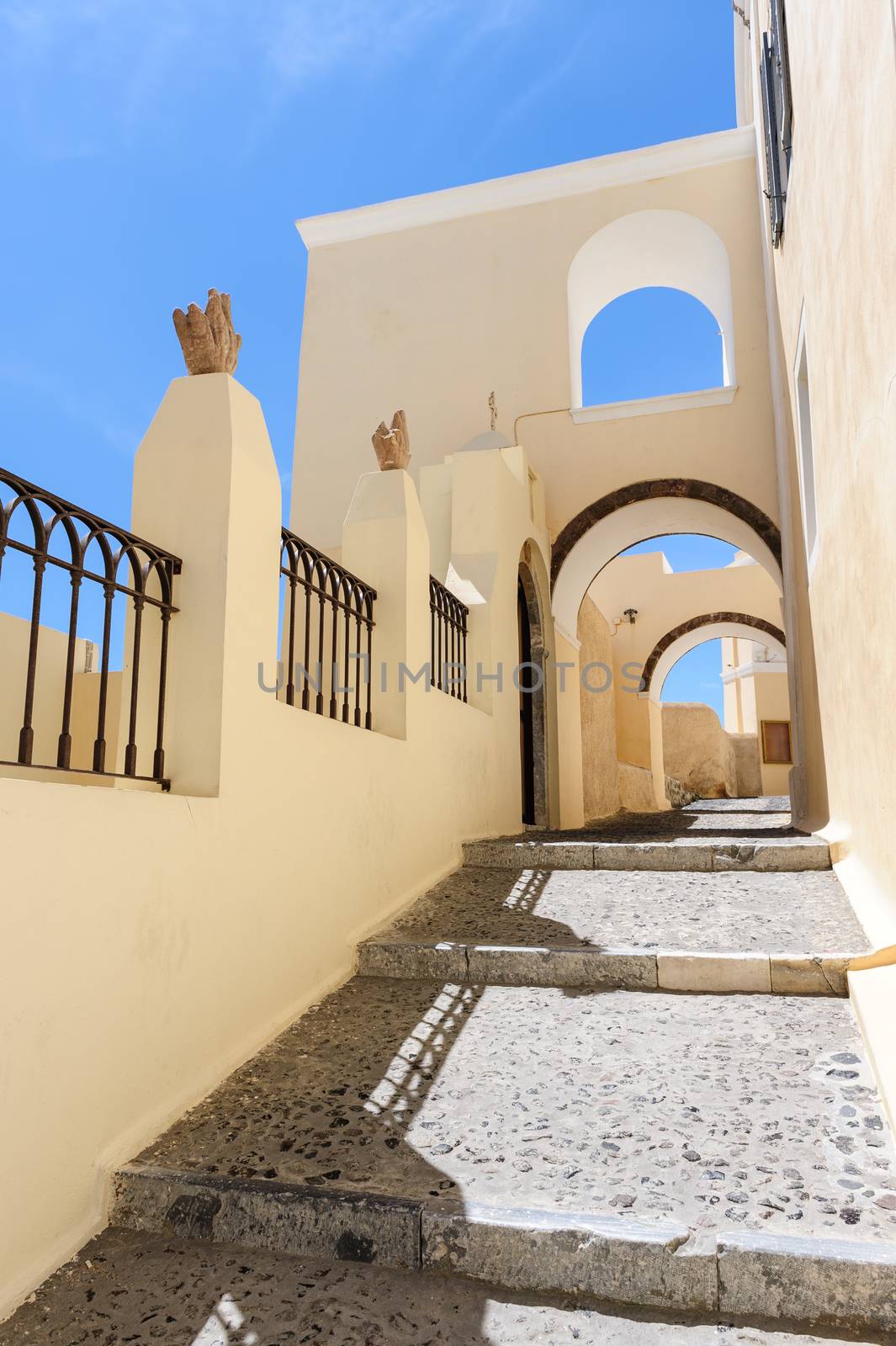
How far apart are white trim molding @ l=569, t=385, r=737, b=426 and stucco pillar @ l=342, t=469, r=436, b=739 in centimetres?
440

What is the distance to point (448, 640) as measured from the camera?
19.9 ft

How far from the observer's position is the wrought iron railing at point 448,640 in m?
5.63

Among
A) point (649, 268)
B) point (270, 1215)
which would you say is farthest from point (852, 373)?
point (649, 268)

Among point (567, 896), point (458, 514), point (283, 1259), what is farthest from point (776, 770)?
point (283, 1259)

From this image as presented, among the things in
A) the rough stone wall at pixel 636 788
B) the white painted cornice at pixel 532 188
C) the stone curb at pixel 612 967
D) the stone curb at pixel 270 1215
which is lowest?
the stone curb at pixel 270 1215

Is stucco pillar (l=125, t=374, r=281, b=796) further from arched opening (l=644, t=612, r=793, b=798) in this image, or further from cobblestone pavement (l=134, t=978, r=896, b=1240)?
arched opening (l=644, t=612, r=793, b=798)

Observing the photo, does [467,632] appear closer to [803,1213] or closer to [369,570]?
[369,570]

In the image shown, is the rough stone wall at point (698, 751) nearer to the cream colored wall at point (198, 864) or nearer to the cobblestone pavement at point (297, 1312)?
the cream colored wall at point (198, 864)

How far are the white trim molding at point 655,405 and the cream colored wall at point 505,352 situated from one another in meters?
0.06

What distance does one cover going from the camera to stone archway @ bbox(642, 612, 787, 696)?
53.2 ft

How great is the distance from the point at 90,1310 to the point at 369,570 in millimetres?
3619

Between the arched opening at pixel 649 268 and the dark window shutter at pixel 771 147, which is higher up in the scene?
the arched opening at pixel 649 268

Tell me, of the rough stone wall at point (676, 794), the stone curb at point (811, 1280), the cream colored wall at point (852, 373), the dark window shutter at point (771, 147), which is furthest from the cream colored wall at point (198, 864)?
the rough stone wall at point (676, 794)

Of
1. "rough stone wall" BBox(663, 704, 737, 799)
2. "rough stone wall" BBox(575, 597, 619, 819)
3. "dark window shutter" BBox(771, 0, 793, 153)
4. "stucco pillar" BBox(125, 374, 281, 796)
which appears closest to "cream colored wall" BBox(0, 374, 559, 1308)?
"stucco pillar" BBox(125, 374, 281, 796)
